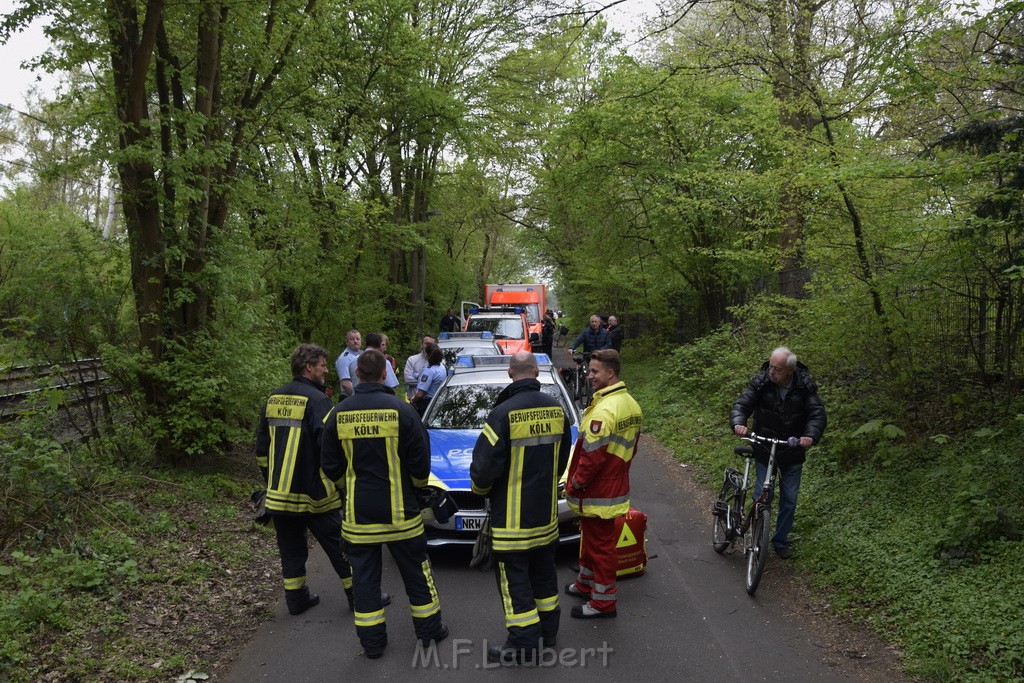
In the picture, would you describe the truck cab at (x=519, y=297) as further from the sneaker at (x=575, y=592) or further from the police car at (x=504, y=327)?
the sneaker at (x=575, y=592)

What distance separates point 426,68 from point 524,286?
12189 mm

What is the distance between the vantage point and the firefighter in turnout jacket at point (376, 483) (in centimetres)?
462

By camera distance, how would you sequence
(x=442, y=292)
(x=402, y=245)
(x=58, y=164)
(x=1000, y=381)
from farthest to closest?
(x=442, y=292) → (x=402, y=245) → (x=58, y=164) → (x=1000, y=381)

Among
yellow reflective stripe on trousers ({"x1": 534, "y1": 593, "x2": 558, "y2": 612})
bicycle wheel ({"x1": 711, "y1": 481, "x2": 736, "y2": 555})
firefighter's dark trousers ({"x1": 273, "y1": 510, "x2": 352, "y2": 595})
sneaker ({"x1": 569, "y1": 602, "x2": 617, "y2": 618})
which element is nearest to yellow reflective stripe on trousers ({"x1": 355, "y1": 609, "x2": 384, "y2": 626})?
firefighter's dark trousers ({"x1": 273, "y1": 510, "x2": 352, "y2": 595})

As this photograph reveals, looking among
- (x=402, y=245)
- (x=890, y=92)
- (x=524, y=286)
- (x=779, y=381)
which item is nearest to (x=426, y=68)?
(x=402, y=245)

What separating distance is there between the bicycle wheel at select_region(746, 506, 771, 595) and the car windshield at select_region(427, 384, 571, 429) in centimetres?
235

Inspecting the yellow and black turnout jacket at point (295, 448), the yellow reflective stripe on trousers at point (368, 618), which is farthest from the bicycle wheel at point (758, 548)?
the yellow and black turnout jacket at point (295, 448)

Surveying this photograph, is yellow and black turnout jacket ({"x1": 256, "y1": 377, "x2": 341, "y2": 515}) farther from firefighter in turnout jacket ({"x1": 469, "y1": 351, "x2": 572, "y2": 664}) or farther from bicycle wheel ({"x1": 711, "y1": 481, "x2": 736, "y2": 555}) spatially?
bicycle wheel ({"x1": 711, "y1": 481, "x2": 736, "y2": 555})

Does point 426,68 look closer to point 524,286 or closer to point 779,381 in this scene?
point 524,286

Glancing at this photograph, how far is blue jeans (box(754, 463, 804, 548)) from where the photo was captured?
6.48 metres

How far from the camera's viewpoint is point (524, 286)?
30453 millimetres

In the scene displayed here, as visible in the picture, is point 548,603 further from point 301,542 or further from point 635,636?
point 301,542

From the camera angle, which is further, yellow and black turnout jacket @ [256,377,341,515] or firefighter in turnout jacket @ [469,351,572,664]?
yellow and black turnout jacket @ [256,377,341,515]

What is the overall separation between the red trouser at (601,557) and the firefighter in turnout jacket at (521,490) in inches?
23.8
